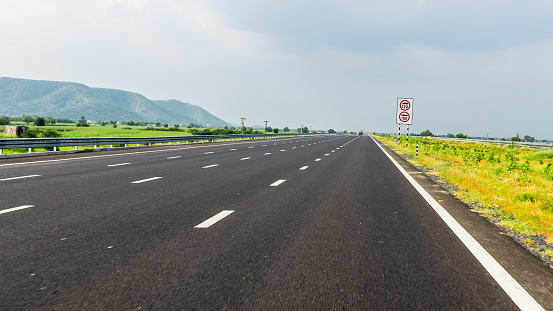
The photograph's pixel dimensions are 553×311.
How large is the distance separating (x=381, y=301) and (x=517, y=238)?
11.8 ft

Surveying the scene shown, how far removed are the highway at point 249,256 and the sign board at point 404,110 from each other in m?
35.5

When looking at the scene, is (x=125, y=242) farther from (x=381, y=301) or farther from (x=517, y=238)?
(x=517, y=238)

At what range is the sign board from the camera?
139ft

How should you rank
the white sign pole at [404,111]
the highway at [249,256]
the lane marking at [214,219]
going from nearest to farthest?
the highway at [249,256] → the lane marking at [214,219] → the white sign pole at [404,111]

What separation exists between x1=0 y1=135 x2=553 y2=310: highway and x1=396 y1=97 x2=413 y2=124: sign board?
3545 centimetres

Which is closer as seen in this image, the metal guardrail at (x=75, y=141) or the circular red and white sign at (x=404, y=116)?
the metal guardrail at (x=75, y=141)

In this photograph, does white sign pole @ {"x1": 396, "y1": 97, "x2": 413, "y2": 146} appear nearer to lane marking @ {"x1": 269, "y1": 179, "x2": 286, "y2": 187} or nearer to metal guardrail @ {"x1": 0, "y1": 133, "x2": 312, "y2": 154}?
metal guardrail @ {"x1": 0, "y1": 133, "x2": 312, "y2": 154}

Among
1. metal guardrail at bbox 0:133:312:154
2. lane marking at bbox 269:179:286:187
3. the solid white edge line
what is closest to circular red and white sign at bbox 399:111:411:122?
metal guardrail at bbox 0:133:312:154

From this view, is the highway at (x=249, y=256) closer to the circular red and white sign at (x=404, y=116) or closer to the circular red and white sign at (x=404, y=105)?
the circular red and white sign at (x=404, y=116)

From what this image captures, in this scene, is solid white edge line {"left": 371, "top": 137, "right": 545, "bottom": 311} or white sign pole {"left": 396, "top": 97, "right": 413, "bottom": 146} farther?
white sign pole {"left": 396, "top": 97, "right": 413, "bottom": 146}

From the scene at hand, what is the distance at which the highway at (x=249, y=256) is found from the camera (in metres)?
3.40

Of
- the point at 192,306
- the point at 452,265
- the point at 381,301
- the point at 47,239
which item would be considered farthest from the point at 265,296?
the point at 47,239

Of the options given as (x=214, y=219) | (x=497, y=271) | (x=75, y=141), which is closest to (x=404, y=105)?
(x=75, y=141)

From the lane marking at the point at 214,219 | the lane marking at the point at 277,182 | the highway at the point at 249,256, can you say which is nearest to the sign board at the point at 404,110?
the lane marking at the point at 277,182
